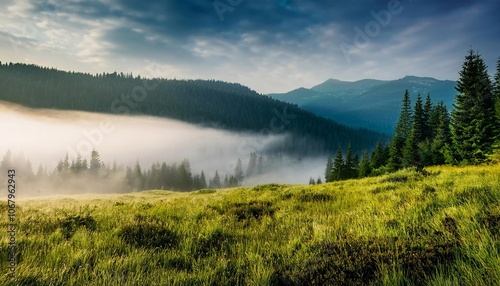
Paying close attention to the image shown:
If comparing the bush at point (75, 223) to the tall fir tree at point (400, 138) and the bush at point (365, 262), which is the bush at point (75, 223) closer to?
the bush at point (365, 262)

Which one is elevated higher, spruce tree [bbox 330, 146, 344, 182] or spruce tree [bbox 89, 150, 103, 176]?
spruce tree [bbox 330, 146, 344, 182]

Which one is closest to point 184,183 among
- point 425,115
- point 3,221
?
point 425,115

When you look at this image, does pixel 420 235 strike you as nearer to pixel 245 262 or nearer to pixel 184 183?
pixel 245 262

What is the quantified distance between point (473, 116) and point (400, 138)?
22.5 metres

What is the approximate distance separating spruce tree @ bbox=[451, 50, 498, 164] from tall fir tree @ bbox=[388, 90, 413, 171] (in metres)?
17.5

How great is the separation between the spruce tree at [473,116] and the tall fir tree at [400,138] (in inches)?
689

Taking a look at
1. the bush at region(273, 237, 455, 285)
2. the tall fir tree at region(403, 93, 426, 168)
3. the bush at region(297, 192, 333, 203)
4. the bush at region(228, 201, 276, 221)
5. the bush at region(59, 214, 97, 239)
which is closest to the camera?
the bush at region(273, 237, 455, 285)

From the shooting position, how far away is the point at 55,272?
11.5ft

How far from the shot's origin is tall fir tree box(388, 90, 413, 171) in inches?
2343

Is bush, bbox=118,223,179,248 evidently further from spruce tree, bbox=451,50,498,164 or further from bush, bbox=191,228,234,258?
spruce tree, bbox=451,50,498,164

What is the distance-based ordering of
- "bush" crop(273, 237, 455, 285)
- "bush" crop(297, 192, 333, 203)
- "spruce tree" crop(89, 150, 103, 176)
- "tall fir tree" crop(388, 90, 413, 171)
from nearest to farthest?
1. "bush" crop(273, 237, 455, 285)
2. "bush" crop(297, 192, 333, 203)
3. "tall fir tree" crop(388, 90, 413, 171)
4. "spruce tree" crop(89, 150, 103, 176)

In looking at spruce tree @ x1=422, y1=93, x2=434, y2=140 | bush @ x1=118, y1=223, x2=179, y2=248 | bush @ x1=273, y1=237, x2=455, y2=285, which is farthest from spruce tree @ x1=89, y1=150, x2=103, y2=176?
bush @ x1=273, y1=237, x2=455, y2=285

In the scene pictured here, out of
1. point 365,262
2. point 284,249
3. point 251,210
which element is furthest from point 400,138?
point 365,262

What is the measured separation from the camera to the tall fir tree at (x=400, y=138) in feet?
195
